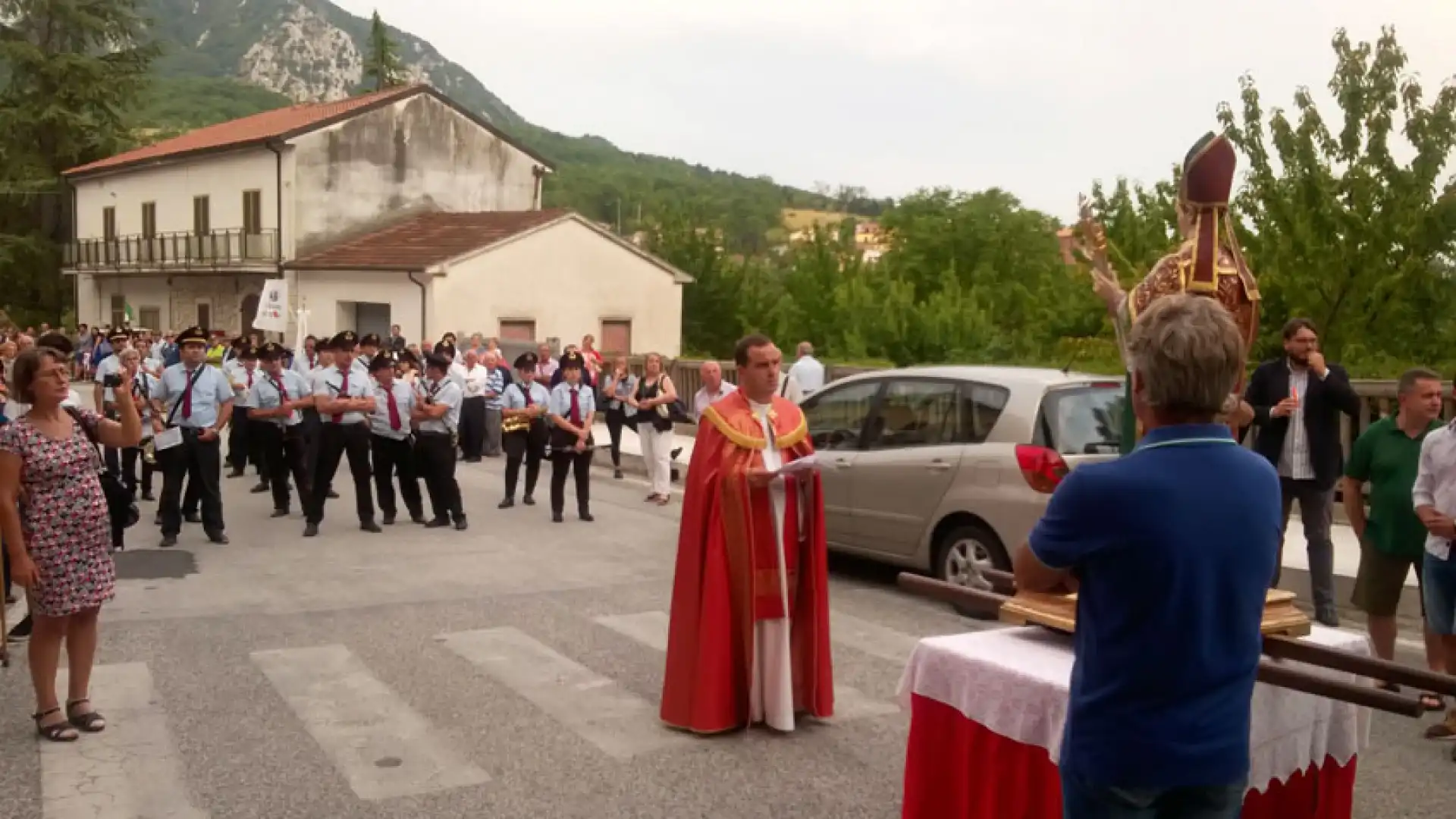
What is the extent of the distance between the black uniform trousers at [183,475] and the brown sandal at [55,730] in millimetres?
6093

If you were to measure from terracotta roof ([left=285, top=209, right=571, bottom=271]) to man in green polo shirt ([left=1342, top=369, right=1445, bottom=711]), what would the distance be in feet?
95.6

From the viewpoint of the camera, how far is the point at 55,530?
630cm

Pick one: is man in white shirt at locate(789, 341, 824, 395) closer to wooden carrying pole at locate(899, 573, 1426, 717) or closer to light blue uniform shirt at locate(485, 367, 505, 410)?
light blue uniform shirt at locate(485, 367, 505, 410)

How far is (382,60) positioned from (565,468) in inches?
2263

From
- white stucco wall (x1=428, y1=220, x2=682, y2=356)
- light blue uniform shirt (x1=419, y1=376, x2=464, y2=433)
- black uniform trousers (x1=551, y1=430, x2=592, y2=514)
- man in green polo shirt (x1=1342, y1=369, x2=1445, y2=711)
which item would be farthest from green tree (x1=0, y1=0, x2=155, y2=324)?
man in green polo shirt (x1=1342, y1=369, x2=1445, y2=711)

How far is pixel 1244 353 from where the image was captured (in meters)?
3.11

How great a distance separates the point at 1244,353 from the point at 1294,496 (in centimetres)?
638

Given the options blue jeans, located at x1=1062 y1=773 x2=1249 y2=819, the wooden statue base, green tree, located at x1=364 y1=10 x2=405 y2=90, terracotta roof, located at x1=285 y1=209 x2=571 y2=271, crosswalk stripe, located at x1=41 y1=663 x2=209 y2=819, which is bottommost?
crosswalk stripe, located at x1=41 y1=663 x2=209 y2=819

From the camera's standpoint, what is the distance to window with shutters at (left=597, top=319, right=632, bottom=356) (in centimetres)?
3772

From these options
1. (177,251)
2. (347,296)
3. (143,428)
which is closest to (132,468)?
(143,428)

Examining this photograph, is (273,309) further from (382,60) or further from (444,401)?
(382,60)

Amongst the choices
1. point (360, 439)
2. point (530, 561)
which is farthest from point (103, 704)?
point (360, 439)

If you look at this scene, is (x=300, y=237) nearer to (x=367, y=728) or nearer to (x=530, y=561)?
(x=530, y=561)

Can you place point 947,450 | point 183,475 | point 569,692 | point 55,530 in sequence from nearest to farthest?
1. point 55,530
2. point 569,692
3. point 947,450
4. point 183,475
